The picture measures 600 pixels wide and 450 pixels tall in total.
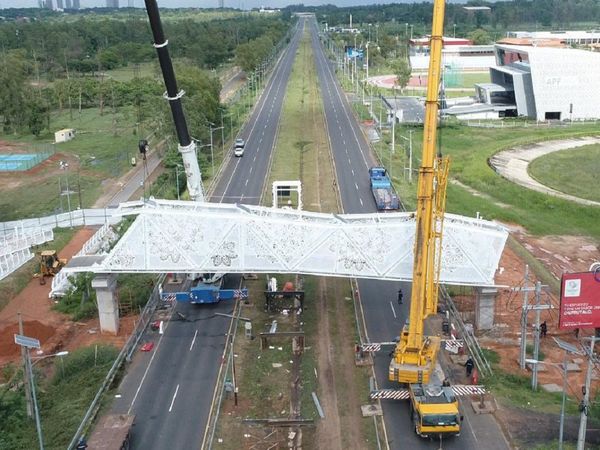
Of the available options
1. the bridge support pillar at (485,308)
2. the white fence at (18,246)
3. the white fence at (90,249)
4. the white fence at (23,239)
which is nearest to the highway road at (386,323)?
the bridge support pillar at (485,308)

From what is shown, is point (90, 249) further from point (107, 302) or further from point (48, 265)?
point (107, 302)

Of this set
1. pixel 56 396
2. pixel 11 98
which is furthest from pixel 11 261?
pixel 11 98

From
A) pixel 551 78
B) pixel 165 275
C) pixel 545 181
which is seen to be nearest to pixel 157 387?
pixel 165 275

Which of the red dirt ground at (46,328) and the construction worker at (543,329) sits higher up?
the construction worker at (543,329)

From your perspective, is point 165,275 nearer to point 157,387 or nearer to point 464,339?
point 157,387

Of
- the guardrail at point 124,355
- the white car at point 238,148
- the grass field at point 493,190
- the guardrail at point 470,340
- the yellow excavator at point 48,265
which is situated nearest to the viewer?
the guardrail at point 124,355

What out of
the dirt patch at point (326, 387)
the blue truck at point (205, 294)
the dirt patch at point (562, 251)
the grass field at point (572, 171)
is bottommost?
the dirt patch at point (562, 251)

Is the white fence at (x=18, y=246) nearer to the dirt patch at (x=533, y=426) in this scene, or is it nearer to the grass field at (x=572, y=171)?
the dirt patch at (x=533, y=426)
